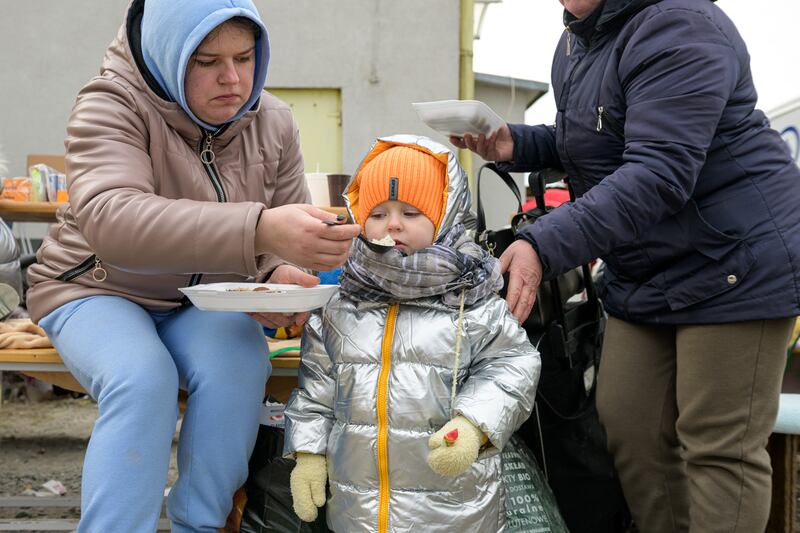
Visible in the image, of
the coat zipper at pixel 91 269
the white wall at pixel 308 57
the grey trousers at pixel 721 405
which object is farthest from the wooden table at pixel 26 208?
the white wall at pixel 308 57

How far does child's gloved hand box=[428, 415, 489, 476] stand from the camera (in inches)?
63.1

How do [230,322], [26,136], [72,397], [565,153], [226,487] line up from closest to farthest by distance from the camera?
[226,487]
[230,322]
[565,153]
[72,397]
[26,136]

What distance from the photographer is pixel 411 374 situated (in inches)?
70.1

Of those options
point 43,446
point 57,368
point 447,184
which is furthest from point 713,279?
point 43,446

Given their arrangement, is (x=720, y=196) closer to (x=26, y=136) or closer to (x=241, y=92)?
(x=241, y=92)

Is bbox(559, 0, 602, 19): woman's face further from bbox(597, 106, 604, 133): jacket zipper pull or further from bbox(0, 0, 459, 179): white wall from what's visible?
bbox(0, 0, 459, 179): white wall

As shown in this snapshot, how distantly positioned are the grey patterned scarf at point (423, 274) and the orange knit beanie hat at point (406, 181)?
0.10 meters

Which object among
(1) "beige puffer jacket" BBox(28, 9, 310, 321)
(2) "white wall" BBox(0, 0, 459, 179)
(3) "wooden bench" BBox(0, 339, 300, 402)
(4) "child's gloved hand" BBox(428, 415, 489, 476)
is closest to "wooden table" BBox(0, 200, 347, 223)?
(3) "wooden bench" BBox(0, 339, 300, 402)

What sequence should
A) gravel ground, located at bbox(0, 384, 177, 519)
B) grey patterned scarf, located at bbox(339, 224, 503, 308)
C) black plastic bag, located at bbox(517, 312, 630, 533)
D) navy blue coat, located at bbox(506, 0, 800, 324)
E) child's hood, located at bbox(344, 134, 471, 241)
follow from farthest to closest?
gravel ground, located at bbox(0, 384, 177, 519) < black plastic bag, located at bbox(517, 312, 630, 533) < child's hood, located at bbox(344, 134, 471, 241) < grey patterned scarf, located at bbox(339, 224, 503, 308) < navy blue coat, located at bbox(506, 0, 800, 324)

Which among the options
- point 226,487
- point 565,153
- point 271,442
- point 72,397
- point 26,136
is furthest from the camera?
point 26,136

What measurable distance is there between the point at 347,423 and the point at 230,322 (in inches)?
14.8

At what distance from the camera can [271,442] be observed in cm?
218

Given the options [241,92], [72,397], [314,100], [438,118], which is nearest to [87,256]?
[241,92]

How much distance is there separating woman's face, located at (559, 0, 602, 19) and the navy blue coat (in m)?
0.02
